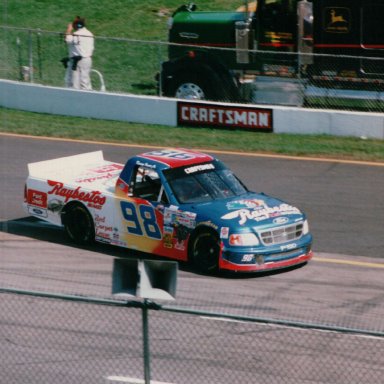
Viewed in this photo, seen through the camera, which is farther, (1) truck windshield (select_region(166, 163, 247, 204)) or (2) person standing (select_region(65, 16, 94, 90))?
(2) person standing (select_region(65, 16, 94, 90))

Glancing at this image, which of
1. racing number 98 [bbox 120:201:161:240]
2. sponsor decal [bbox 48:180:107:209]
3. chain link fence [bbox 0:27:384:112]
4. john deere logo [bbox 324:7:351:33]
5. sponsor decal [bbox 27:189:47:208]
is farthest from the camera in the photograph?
john deere logo [bbox 324:7:351:33]

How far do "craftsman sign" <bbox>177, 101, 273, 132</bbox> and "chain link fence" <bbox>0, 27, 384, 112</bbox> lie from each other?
373mm

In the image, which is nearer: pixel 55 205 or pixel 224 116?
pixel 55 205

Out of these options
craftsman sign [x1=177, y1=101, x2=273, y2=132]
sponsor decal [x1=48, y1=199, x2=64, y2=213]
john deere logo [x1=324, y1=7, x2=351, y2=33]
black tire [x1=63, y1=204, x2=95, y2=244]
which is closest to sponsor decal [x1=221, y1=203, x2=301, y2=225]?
black tire [x1=63, y1=204, x2=95, y2=244]

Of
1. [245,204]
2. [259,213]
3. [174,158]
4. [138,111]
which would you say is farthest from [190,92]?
[259,213]

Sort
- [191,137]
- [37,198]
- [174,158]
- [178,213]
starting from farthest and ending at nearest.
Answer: [191,137], [37,198], [174,158], [178,213]

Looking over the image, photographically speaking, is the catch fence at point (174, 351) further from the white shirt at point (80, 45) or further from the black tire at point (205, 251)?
the white shirt at point (80, 45)

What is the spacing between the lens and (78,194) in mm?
15516

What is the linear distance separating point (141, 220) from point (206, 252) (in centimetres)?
112

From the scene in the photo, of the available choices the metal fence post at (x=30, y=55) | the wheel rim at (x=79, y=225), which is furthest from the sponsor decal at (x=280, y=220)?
the metal fence post at (x=30, y=55)

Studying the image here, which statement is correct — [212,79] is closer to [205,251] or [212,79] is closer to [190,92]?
[190,92]

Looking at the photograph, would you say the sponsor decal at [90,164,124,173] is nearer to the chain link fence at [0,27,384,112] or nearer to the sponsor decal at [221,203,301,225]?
the sponsor decal at [221,203,301,225]

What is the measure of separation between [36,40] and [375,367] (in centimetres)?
1641

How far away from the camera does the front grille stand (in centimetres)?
1398
